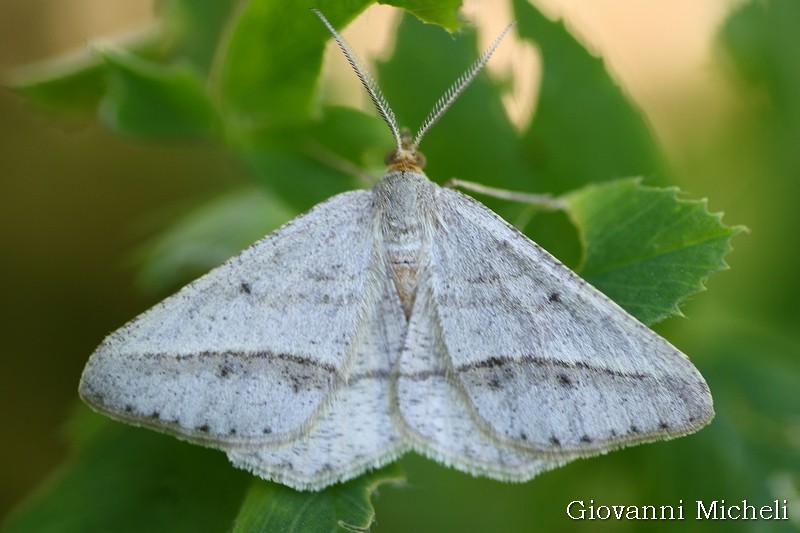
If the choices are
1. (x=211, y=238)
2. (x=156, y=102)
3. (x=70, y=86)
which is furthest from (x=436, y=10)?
(x=70, y=86)

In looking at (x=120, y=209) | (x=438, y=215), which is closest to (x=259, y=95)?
(x=438, y=215)

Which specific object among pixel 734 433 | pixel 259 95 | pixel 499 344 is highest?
pixel 259 95

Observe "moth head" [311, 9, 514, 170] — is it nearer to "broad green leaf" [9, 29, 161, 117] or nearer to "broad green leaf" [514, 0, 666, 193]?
"broad green leaf" [514, 0, 666, 193]

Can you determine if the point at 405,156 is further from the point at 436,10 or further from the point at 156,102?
the point at 156,102

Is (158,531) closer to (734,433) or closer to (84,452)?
(84,452)

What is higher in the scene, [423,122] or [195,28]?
[195,28]

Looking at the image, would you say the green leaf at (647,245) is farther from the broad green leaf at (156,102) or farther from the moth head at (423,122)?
the broad green leaf at (156,102)
